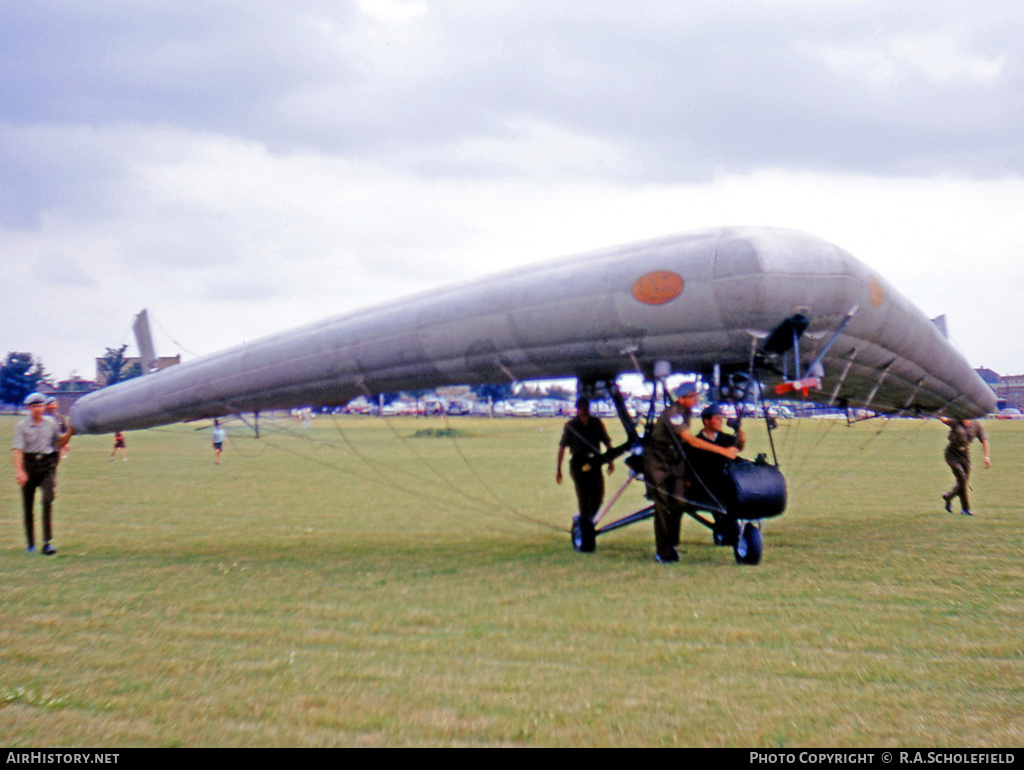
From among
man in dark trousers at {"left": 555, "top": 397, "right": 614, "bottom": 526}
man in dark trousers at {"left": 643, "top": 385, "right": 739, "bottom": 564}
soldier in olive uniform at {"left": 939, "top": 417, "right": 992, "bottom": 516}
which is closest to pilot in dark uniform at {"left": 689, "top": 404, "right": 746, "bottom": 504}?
man in dark trousers at {"left": 643, "top": 385, "right": 739, "bottom": 564}

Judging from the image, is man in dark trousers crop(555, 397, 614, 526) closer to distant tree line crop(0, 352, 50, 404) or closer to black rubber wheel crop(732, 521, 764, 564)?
black rubber wheel crop(732, 521, 764, 564)

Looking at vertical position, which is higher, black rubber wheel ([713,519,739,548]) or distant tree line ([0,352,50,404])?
distant tree line ([0,352,50,404])

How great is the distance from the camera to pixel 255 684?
520cm

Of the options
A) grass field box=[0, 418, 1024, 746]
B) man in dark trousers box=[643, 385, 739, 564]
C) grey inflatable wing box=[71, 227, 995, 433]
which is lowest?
grass field box=[0, 418, 1024, 746]

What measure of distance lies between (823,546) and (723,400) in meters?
2.71

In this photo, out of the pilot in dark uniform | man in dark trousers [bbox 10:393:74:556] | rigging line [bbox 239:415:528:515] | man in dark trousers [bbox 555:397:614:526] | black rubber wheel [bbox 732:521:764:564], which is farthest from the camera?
rigging line [bbox 239:415:528:515]

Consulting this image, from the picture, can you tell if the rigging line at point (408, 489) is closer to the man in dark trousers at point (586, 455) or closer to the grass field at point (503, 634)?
the grass field at point (503, 634)

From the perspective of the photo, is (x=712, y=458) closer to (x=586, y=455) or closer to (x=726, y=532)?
(x=726, y=532)

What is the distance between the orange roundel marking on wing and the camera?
834cm

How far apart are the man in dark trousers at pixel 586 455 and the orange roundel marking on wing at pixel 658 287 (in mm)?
2336

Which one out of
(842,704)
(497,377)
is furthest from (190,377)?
(842,704)

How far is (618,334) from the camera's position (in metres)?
8.70

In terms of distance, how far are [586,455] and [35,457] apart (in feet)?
22.6

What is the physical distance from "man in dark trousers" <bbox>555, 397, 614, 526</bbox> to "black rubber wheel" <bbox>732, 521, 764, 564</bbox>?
6.10 ft
